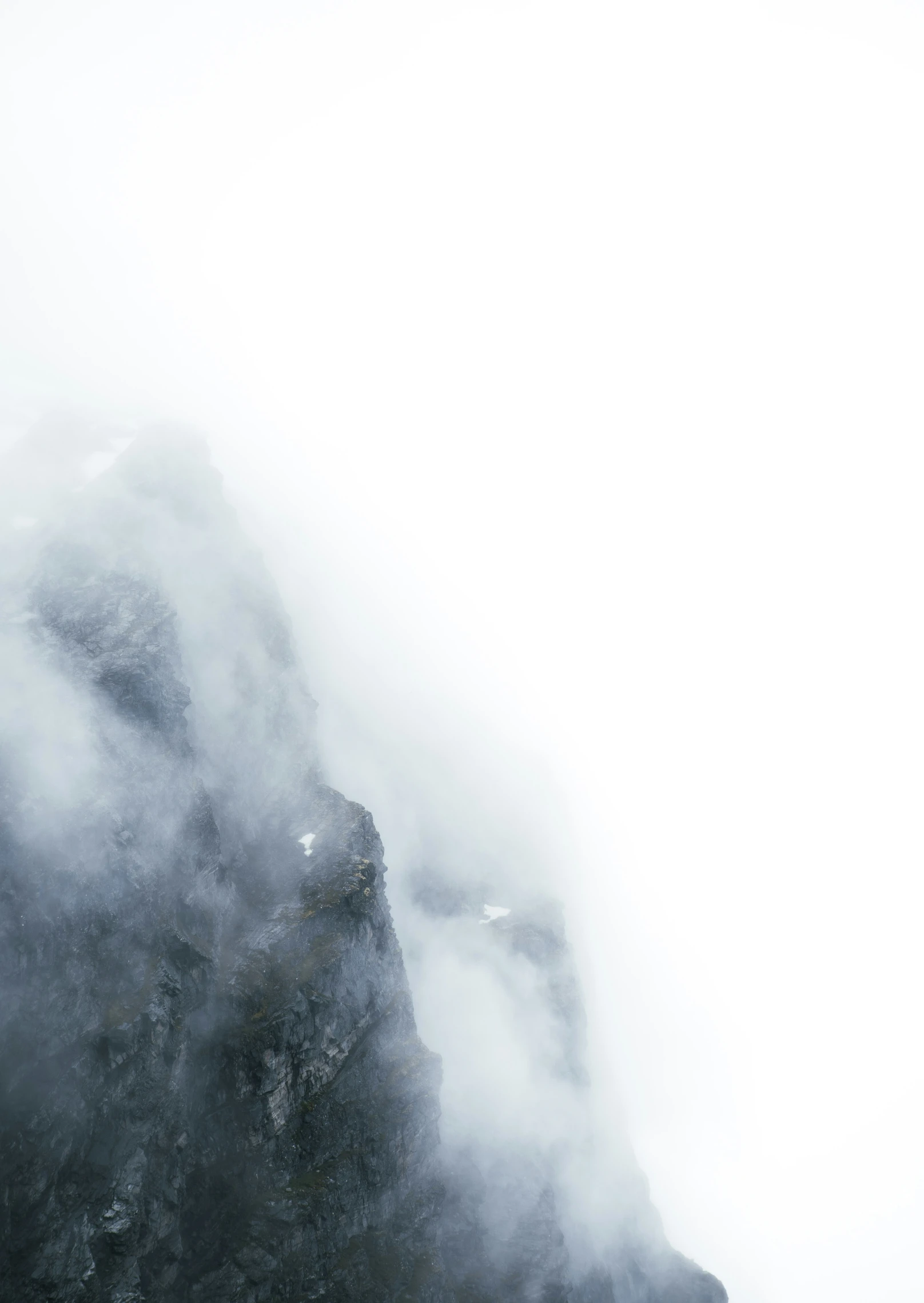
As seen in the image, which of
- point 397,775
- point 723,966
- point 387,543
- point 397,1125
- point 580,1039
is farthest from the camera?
point 723,966

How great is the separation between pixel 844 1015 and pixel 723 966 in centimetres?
8474

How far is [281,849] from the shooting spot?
46.8 metres

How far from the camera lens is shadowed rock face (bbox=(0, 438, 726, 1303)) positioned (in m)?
30.1

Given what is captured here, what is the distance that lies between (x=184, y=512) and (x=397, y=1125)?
49293mm

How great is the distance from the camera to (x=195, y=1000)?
36.1 metres

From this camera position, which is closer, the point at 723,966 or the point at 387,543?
the point at 387,543

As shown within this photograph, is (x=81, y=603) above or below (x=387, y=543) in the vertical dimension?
below

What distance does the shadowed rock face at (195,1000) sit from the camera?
1184 inches

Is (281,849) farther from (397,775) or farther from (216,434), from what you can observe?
(216,434)

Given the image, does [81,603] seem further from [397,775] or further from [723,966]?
[723,966]

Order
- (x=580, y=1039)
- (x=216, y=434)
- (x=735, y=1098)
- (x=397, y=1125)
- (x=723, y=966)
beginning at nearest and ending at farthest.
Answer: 1. (x=397, y=1125)
2. (x=580, y=1039)
3. (x=735, y=1098)
4. (x=216, y=434)
5. (x=723, y=966)

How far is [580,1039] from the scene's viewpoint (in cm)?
6231

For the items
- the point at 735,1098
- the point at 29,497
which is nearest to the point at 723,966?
the point at 735,1098

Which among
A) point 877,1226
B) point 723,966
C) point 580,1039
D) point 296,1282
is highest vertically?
point 723,966
